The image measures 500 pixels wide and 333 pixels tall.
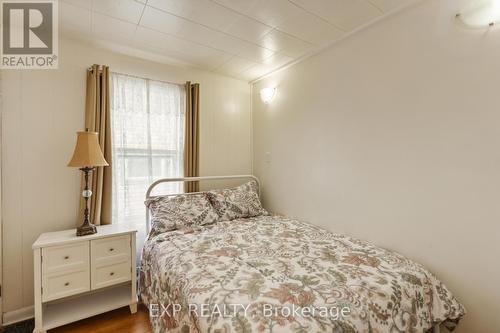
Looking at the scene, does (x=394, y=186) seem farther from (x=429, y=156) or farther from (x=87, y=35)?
(x=87, y=35)

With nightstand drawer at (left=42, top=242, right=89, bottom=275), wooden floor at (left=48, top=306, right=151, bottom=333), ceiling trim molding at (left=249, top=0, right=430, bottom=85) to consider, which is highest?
ceiling trim molding at (left=249, top=0, right=430, bottom=85)

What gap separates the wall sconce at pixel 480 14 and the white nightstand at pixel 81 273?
8.96 feet

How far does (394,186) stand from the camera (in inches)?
70.7

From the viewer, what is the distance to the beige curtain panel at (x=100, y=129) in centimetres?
213

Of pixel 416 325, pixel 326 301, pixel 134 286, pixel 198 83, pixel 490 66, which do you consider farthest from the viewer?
pixel 198 83

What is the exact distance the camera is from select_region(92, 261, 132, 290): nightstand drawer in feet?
6.15

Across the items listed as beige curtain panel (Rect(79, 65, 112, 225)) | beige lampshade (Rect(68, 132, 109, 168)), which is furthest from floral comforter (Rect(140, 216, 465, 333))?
beige lampshade (Rect(68, 132, 109, 168))

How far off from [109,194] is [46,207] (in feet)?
1.53

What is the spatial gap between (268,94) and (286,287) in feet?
7.38

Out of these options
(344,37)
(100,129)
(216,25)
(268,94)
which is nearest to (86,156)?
(100,129)

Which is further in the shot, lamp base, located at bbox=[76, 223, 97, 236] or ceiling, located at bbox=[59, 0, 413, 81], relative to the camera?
lamp base, located at bbox=[76, 223, 97, 236]

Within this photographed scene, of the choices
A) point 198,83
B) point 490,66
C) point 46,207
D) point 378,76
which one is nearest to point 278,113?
point 198,83

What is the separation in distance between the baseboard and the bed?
0.88 metres

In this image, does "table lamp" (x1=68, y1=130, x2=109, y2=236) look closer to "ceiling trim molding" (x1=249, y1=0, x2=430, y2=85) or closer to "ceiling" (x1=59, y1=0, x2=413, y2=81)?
"ceiling" (x1=59, y1=0, x2=413, y2=81)
